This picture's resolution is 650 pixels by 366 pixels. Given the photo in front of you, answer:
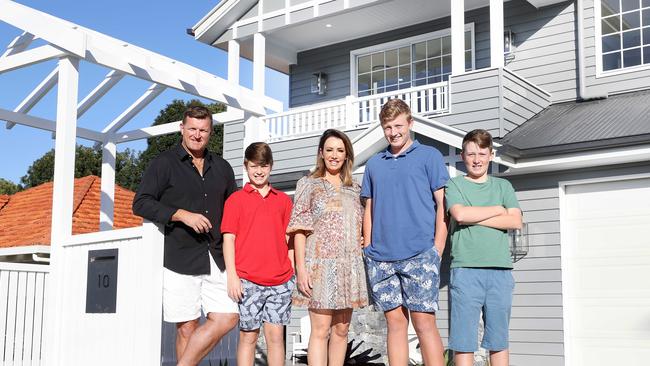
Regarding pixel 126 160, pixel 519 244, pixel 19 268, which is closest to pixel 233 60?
pixel 519 244

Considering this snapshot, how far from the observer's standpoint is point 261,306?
15.5ft

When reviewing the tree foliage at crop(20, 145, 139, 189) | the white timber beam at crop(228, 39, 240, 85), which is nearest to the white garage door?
the white timber beam at crop(228, 39, 240, 85)

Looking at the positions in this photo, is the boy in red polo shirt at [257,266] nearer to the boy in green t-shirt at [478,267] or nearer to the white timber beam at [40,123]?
the boy in green t-shirt at [478,267]

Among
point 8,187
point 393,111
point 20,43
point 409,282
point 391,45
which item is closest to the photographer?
point 409,282

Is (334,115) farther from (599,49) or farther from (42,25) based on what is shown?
(42,25)

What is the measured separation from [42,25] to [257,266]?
266 cm

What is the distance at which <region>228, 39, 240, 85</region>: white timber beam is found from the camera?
1392 cm

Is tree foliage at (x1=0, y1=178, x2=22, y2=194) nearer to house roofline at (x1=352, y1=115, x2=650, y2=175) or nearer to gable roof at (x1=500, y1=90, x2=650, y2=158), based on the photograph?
house roofline at (x1=352, y1=115, x2=650, y2=175)

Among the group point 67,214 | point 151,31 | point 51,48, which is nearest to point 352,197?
point 67,214

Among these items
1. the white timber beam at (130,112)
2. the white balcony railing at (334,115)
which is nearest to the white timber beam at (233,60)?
the white balcony railing at (334,115)

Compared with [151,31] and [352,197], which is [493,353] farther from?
[151,31]

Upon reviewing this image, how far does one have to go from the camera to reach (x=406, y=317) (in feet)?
15.0

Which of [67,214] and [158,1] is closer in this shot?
[67,214]

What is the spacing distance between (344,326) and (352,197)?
779mm
